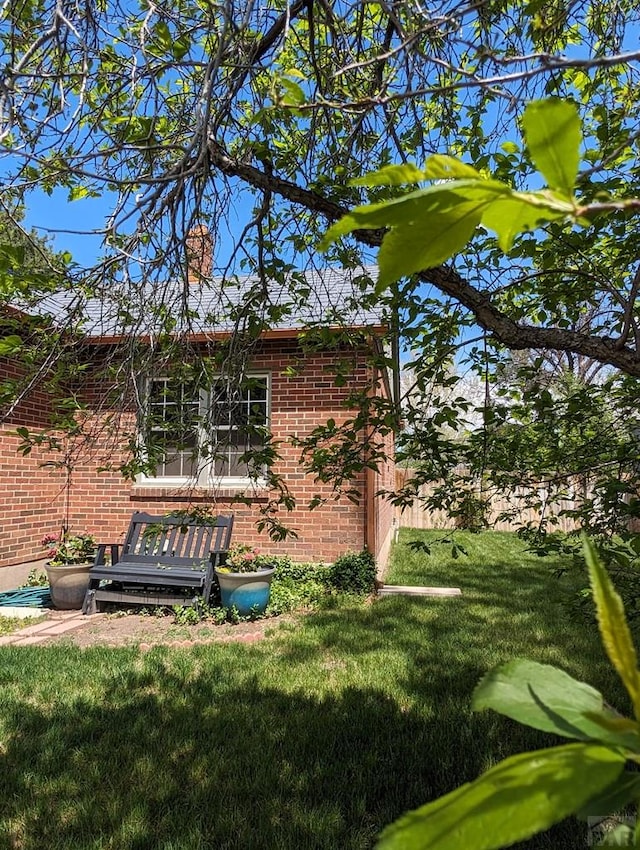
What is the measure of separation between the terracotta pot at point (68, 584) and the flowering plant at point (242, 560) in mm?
1835

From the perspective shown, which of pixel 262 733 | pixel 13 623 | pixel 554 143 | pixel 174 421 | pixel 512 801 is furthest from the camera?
pixel 13 623

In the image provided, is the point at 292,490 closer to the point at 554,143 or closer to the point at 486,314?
the point at 486,314

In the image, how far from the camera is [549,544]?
2.96 m

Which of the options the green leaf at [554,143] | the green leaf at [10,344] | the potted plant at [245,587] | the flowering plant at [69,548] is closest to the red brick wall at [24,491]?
the flowering plant at [69,548]

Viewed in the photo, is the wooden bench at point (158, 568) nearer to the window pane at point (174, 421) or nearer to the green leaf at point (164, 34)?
the window pane at point (174, 421)

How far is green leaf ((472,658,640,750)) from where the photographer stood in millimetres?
367

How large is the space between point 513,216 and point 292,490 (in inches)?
286

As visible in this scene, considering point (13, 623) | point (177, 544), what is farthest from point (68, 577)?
point (177, 544)

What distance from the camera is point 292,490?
301 inches

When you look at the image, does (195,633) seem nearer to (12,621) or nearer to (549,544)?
(12,621)

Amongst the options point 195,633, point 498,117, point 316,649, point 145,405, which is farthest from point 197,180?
point 195,633

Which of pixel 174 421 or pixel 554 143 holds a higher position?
pixel 174 421

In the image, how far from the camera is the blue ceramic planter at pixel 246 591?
661 cm

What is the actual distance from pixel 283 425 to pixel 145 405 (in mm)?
4744
